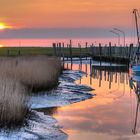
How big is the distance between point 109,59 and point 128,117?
6215cm

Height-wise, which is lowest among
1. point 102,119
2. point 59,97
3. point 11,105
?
point 102,119

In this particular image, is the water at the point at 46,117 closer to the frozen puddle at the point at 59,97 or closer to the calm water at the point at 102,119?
the frozen puddle at the point at 59,97

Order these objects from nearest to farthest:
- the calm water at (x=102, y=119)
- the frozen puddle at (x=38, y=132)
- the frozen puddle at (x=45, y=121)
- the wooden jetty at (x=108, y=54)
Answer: the frozen puddle at (x=38, y=132) < the frozen puddle at (x=45, y=121) < the calm water at (x=102, y=119) < the wooden jetty at (x=108, y=54)

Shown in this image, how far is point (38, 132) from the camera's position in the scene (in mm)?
14469

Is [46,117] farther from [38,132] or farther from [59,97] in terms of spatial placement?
[59,97]

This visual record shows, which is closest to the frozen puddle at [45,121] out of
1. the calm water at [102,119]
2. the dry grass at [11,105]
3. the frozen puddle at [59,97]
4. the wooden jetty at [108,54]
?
the frozen puddle at [59,97]

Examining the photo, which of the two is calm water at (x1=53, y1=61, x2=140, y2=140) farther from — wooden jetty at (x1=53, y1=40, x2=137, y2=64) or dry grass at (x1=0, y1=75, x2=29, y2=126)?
wooden jetty at (x1=53, y1=40, x2=137, y2=64)

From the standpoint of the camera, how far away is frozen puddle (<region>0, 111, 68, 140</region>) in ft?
43.7

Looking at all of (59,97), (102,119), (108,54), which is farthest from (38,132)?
(108,54)

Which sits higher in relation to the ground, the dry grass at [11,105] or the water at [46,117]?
the dry grass at [11,105]

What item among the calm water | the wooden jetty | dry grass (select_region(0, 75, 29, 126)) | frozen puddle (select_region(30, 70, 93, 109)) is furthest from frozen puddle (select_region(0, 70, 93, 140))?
the wooden jetty

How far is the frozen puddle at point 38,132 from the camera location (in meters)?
13.3

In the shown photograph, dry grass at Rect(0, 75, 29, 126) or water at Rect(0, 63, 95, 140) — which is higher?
dry grass at Rect(0, 75, 29, 126)

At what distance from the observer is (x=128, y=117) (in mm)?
18312
